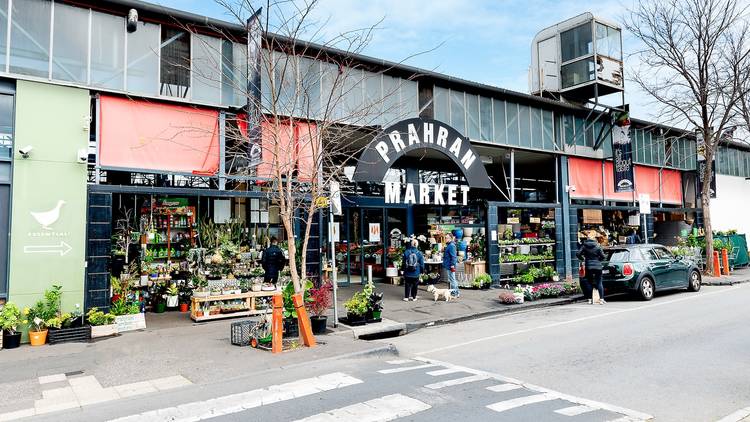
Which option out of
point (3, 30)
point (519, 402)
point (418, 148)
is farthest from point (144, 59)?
point (519, 402)

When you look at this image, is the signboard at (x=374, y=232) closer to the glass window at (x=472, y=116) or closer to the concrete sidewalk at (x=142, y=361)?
the glass window at (x=472, y=116)

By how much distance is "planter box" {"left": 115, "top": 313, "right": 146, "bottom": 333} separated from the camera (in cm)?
1045

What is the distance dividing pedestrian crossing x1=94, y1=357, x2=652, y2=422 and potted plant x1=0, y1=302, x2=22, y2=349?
5400mm

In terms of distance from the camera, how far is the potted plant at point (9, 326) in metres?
9.16

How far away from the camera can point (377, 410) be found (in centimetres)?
541

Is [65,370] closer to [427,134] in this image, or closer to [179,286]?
[179,286]

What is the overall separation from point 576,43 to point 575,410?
18959 mm

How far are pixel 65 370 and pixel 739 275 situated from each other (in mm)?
23895

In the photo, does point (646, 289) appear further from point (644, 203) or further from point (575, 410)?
point (575, 410)

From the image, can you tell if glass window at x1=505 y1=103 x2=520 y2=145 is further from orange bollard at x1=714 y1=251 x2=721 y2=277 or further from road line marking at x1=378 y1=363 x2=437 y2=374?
road line marking at x1=378 y1=363 x2=437 y2=374

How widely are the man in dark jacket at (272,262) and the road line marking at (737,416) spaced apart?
1003cm

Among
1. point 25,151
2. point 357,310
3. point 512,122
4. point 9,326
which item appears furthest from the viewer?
point 512,122

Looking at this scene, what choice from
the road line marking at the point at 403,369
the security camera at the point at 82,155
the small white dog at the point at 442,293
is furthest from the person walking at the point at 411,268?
the security camera at the point at 82,155

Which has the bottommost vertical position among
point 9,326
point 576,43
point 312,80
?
point 9,326
